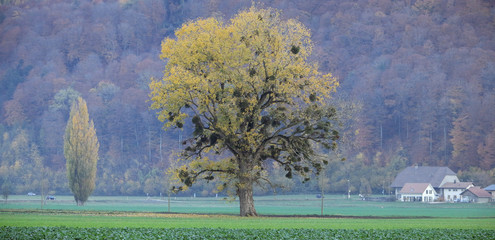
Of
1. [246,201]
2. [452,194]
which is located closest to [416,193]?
[452,194]

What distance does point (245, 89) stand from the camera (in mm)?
53625

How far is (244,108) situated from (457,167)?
102m

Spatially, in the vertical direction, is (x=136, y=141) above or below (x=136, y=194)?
above

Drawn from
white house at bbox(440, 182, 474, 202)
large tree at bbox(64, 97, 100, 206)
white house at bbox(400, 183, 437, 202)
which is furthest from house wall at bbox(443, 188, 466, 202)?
large tree at bbox(64, 97, 100, 206)

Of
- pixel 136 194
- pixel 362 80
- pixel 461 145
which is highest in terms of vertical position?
pixel 362 80

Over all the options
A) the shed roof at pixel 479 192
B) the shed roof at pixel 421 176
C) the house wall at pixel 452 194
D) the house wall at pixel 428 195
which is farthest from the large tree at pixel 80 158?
the house wall at pixel 452 194

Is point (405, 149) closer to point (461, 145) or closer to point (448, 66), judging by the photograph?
point (461, 145)

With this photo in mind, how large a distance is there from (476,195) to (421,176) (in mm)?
12904

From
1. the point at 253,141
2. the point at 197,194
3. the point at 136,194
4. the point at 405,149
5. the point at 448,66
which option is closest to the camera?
the point at 253,141

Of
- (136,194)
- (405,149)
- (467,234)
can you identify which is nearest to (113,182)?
(136,194)

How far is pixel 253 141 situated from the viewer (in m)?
53.2

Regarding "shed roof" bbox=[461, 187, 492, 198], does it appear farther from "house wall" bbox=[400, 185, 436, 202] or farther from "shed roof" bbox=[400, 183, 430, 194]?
"shed roof" bbox=[400, 183, 430, 194]

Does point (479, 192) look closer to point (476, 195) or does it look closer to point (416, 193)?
point (476, 195)

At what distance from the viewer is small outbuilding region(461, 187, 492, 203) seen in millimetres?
115875
